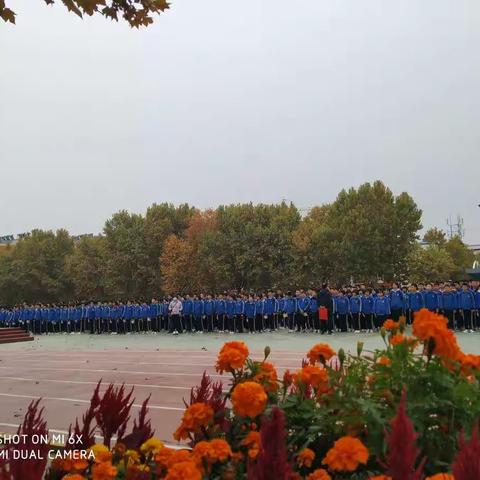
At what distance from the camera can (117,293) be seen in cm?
4681

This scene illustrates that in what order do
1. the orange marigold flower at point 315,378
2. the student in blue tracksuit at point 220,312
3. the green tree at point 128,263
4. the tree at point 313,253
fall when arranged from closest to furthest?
the orange marigold flower at point 315,378
the student in blue tracksuit at point 220,312
the tree at point 313,253
the green tree at point 128,263

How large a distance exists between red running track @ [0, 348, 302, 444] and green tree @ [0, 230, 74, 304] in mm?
39426

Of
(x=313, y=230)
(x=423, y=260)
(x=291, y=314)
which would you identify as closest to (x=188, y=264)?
(x=313, y=230)

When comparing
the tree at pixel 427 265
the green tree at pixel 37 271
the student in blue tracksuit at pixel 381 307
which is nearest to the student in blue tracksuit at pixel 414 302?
the student in blue tracksuit at pixel 381 307

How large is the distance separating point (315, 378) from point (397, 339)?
1.57ft

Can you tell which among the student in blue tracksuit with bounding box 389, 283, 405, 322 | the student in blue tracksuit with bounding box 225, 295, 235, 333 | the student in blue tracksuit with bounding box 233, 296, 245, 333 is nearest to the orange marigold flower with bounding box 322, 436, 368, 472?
the student in blue tracksuit with bounding box 389, 283, 405, 322

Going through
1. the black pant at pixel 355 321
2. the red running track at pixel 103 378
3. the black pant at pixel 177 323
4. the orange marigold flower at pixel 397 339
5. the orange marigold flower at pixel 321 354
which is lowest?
the red running track at pixel 103 378

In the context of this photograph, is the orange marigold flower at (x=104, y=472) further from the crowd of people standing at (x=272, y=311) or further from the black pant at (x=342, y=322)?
the black pant at (x=342, y=322)

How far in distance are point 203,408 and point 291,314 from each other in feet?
58.4

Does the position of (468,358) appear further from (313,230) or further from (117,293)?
(117,293)

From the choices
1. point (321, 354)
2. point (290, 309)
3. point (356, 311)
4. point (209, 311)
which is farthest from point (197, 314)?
point (321, 354)

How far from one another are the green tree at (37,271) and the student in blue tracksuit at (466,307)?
43072 mm

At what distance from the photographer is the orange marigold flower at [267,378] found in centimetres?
289

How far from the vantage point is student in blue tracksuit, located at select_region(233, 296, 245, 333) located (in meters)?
20.9
